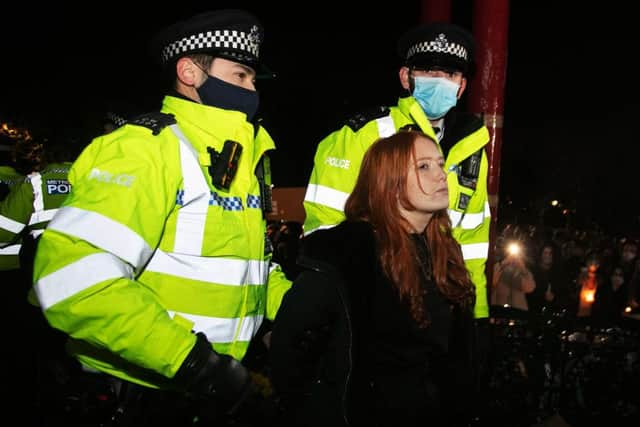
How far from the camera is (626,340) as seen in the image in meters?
4.30

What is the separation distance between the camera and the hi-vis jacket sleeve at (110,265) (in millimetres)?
1559

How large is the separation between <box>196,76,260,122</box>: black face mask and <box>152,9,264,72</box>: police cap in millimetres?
127

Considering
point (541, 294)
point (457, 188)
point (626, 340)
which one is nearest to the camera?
point (457, 188)

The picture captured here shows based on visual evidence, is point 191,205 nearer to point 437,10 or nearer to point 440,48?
point 440,48

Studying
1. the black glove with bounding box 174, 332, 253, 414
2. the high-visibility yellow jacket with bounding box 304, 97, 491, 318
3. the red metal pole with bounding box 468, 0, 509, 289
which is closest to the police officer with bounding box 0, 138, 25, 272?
the high-visibility yellow jacket with bounding box 304, 97, 491, 318

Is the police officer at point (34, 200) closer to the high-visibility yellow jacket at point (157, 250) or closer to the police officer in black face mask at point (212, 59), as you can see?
the police officer in black face mask at point (212, 59)

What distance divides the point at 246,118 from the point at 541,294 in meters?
6.61

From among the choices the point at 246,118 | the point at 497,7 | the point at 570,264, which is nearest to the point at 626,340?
the point at 497,7

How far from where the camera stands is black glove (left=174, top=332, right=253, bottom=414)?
1.63 metres

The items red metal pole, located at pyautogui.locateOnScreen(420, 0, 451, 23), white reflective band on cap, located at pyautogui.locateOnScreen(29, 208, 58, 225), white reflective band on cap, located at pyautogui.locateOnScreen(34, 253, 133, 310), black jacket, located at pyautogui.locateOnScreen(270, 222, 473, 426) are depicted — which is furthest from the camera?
red metal pole, located at pyautogui.locateOnScreen(420, 0, 451, 23)

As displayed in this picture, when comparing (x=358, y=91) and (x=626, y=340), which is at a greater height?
(x=358, y=91)

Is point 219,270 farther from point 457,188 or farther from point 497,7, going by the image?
point 497,7

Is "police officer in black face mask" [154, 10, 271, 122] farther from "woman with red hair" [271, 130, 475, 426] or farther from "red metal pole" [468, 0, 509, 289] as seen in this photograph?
"red metal pole" [468, 0, 509, 289]

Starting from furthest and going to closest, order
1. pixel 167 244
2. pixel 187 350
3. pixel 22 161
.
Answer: pixel 22 161 → pixel 167 244 → pixel 187 350
